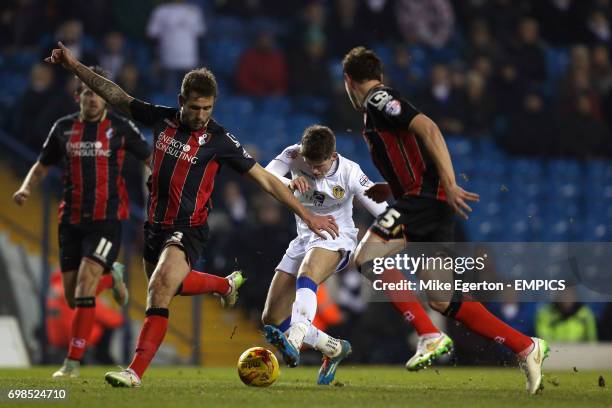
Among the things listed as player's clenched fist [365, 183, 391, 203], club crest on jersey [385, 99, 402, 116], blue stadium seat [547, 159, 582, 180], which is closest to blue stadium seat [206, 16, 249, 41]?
blue stadium seat [547, 159, 582, 180]

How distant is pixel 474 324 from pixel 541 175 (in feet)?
29.6

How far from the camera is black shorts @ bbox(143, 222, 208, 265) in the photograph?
7.35 m

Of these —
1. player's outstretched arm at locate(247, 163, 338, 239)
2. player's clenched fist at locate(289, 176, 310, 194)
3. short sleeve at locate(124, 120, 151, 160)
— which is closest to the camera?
player's outstretched arm at locate(247, 163, 338, 239)

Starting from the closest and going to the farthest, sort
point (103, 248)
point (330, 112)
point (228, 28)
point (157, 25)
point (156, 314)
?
point (156, 314) < point (103, 248) < point (157, 25) < point (330, 112) < point (228, 28)

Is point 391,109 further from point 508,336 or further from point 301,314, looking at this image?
point 508,336

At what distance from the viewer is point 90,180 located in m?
9.38

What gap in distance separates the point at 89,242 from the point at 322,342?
2475mm

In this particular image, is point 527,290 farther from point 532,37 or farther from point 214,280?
point 532,37

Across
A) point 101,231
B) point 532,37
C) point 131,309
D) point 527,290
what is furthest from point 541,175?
point 101,231

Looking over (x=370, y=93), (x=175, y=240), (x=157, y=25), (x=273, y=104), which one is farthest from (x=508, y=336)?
(x=157, y=25)

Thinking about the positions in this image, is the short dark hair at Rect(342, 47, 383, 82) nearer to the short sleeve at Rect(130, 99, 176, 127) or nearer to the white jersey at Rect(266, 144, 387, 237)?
the white jersey at Rect(266, 144, 387, 237)

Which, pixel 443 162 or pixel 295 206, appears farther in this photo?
pixel 295 206

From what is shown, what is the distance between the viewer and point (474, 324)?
7277mm

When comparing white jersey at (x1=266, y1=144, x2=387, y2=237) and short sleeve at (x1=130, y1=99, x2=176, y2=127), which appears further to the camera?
white jersey at (x1=266, y1=144, x2=387, y2=237)
